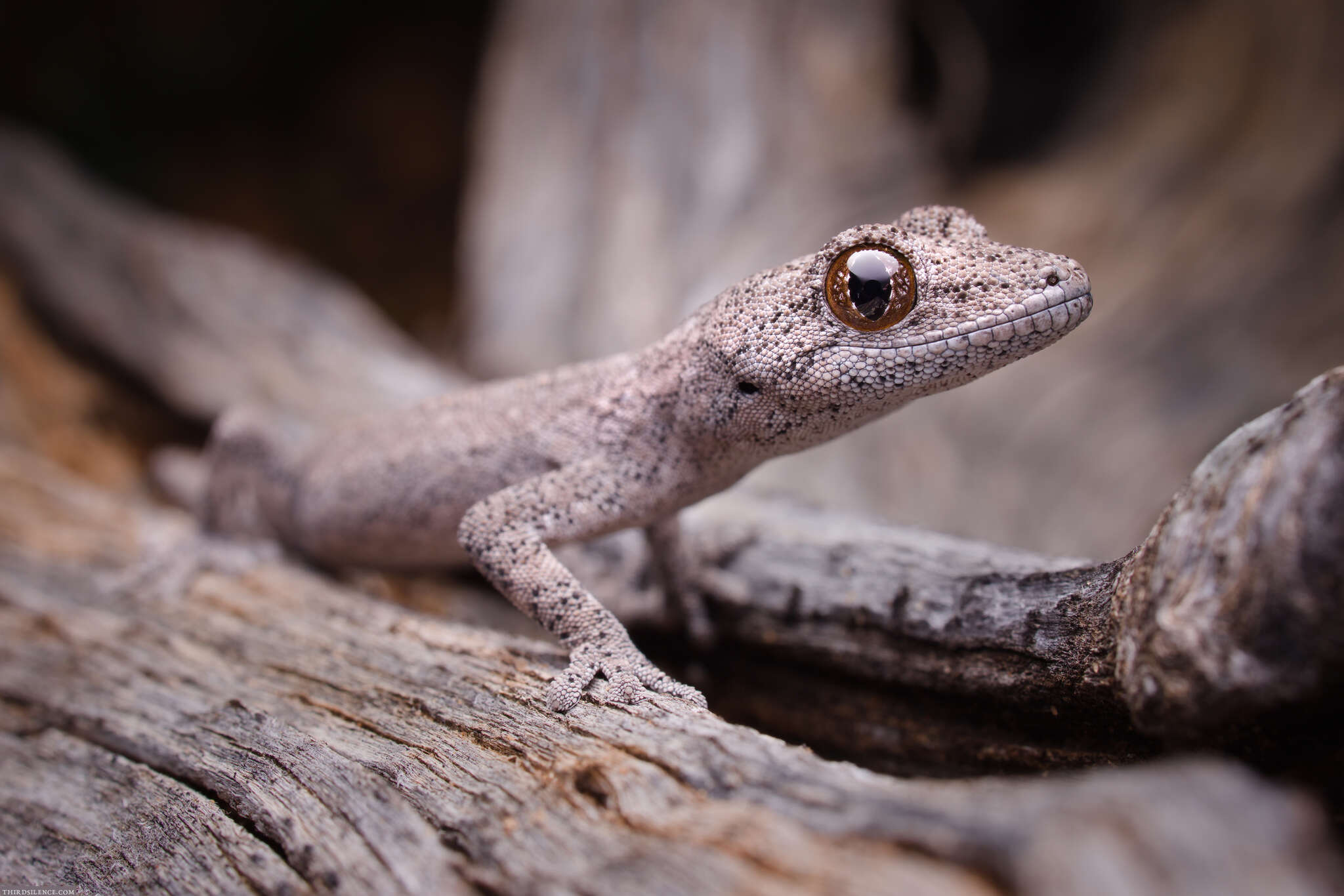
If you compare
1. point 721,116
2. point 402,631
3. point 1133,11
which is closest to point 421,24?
point 721,116

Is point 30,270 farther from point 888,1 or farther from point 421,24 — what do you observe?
point 888,1

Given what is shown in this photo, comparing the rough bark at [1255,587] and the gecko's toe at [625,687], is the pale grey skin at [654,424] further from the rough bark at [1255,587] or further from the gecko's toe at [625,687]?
the rough bark at [1255,587]

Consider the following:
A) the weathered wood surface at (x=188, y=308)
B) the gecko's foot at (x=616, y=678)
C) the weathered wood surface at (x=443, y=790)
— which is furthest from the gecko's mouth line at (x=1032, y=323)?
the weathered wood surface at (x=188, y=308)

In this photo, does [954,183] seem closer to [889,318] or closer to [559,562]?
[889,318]

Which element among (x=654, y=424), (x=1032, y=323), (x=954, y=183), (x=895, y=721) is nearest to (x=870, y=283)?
(x=1032, y=323)

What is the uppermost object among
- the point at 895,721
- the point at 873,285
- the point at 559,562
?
the point at 873,285

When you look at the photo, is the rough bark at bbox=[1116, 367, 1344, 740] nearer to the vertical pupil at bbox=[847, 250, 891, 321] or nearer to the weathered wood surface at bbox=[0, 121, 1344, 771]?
the weathered wood surface at bbox=[0, 121, 1344, 771]
